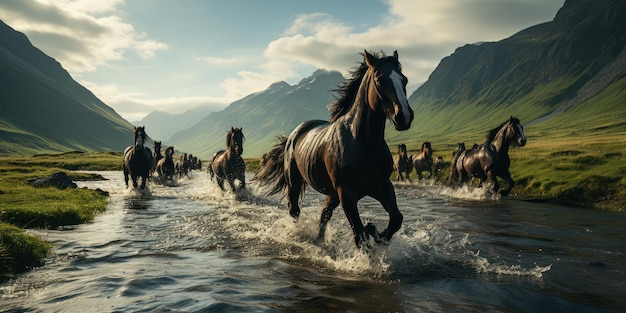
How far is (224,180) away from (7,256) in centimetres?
1567

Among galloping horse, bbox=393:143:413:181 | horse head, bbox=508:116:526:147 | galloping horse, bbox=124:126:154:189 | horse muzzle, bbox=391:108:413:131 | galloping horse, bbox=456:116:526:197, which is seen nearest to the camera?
horse muzzle, bbox=391:108:413:131

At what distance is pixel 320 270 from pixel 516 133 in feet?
51.6

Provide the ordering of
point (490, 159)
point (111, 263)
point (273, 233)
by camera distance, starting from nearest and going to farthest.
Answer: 1. point (111, 263)
2. point (273, 233)
3. point (490, 159)

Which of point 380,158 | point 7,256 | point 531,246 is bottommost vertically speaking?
point 531,246

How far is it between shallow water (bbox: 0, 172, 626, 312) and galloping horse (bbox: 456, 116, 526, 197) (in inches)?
283

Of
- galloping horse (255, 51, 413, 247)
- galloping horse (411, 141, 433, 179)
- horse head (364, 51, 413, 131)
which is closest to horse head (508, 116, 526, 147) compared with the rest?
galloping horse (255, 51, 413, 247)

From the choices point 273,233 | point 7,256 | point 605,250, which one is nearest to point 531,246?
point 605,250

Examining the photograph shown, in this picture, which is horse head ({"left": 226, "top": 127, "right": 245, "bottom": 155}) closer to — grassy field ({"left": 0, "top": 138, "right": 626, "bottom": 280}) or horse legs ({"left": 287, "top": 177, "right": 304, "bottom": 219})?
grassy field ({"left": 0, "top": 138, "right": 626, "bottom": 280})

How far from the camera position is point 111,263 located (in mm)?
7438

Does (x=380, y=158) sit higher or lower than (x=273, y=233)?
higher

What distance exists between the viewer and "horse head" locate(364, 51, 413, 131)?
226 inches

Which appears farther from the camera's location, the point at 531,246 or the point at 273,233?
the point at 273,233

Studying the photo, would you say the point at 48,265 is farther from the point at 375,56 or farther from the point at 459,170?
the point at 459,170

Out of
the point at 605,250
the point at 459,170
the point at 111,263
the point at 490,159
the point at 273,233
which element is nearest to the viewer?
the point at 111,263
